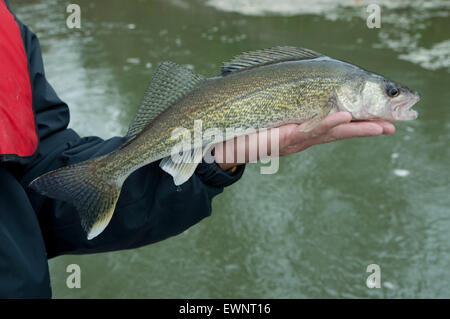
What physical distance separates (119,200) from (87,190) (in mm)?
125

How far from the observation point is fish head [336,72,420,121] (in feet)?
6.00

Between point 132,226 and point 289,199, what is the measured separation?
2.40 meters

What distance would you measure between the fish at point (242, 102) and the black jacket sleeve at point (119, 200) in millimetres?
66

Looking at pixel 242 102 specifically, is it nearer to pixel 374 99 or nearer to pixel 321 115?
pixel 321 115

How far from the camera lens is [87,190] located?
162 centimetres

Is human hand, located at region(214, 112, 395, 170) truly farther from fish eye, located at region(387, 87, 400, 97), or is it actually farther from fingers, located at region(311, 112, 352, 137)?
fish eye, located at region(387, 87, 400, 97)

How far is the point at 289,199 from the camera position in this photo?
12.7 feet

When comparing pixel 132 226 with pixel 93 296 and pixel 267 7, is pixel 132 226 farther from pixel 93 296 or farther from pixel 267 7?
pixel 267 7

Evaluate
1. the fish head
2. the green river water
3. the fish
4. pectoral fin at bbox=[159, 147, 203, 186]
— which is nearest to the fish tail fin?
the fish

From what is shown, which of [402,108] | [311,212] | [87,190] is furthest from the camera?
[311,212]

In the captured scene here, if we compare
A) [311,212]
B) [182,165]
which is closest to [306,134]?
[182,165]

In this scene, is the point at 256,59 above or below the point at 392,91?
above
